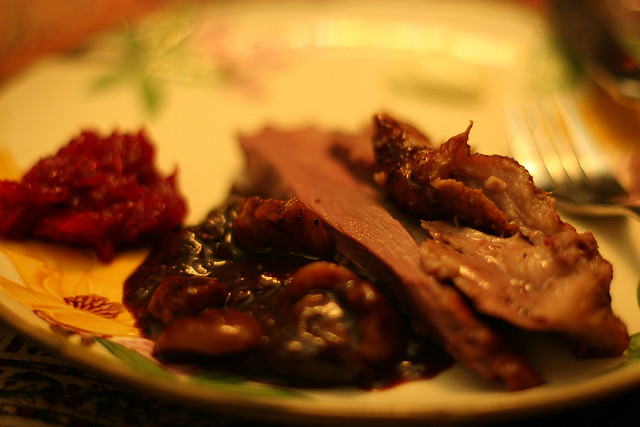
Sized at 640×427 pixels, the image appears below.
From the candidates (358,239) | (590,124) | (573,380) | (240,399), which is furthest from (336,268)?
(590,124)

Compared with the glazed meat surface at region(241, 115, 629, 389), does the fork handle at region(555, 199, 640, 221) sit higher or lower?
higher

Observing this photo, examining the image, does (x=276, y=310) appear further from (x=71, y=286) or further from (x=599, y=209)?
(x=599, y=209)

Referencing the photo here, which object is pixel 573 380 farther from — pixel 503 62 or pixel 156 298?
pixel 503 62

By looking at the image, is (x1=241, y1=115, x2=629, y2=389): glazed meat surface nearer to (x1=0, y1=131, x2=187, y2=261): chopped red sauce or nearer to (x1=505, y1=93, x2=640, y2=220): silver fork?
(x1=0, y1=131, x2=187, y2=261): chopped red sauce

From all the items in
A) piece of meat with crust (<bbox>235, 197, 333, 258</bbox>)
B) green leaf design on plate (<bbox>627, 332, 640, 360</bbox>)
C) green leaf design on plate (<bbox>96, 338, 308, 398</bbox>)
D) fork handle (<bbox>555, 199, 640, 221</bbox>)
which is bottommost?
green leaf design on plate (<bbox>96, 338, 308, 398</bbox>)

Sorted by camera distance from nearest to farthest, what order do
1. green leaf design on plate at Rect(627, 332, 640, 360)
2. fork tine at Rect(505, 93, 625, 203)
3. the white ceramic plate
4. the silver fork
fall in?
the white ceramic plate < green leaf design on plate at Rect(627, 332, 640, 360) < the silver fork < fork tine at Rect(505, 93, 625, 203)

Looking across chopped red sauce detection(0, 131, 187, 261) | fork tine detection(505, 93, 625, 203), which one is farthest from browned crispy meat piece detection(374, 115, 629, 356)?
chopped red sauce detection(0, 131, 187, 261)

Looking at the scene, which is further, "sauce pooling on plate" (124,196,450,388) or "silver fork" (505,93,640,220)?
"silver fork" (505,93,640,220)
